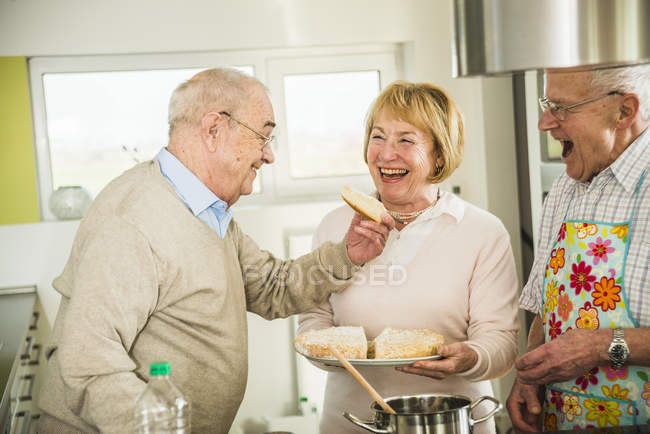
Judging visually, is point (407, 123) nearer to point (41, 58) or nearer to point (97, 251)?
point (97, 251)

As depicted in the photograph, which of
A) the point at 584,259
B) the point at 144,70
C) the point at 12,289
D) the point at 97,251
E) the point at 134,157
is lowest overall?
the point at 12,289

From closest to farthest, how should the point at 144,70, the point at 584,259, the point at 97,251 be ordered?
the point at 97,251 < the point at 584,259 < the point at 144,70

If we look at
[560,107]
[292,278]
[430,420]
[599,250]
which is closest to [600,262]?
[599,250]

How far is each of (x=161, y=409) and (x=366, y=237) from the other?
2.65 feet

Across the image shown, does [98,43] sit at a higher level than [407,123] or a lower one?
higher

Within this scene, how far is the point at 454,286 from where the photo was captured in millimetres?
1871

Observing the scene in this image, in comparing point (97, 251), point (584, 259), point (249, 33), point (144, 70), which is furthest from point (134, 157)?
→ point (584, 259)

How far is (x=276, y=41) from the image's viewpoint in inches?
128

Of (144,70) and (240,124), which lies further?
(144,70)

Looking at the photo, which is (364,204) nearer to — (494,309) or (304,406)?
(494,309)

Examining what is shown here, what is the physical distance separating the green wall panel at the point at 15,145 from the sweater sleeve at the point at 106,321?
6.40ft

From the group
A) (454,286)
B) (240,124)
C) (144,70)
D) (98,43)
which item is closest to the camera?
(240,124)

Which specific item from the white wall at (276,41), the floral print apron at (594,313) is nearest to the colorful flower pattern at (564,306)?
the floral print apron at (594,313)

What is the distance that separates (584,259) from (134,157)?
238cm
